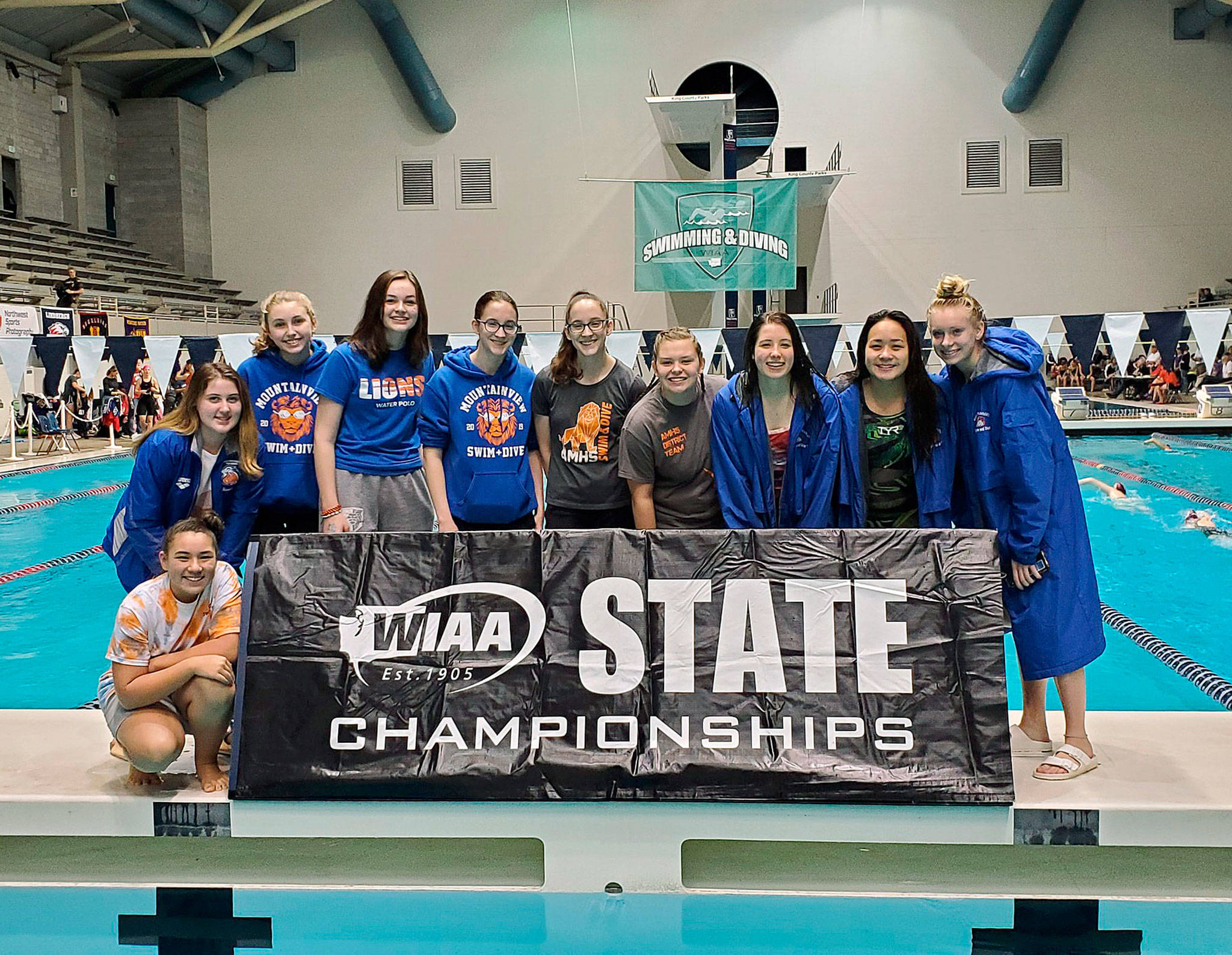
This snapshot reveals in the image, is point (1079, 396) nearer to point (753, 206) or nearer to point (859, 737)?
point (753, 206)

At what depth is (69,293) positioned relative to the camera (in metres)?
17.0

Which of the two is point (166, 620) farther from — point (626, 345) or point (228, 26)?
point (228, 26)

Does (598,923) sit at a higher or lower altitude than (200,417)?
lower

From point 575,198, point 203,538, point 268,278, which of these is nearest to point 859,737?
point 203,538

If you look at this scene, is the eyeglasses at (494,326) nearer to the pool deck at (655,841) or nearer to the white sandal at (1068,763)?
the pool deck at (655,841)

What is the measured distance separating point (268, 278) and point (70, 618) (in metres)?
19.4

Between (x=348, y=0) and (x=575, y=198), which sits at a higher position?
(x=348, y=0)

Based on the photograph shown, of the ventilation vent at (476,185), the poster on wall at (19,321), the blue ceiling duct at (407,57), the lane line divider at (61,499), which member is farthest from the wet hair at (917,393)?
the ventilation vent at (476,185)

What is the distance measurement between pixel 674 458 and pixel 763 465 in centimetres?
31

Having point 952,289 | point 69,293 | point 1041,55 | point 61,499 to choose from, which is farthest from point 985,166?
point 952,289

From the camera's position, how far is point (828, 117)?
74.9 feet

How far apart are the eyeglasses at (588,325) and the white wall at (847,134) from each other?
2008 cm

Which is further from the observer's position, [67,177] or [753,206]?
[67,177]

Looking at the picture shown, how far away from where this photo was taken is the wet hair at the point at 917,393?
2.97 metres
